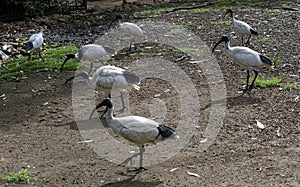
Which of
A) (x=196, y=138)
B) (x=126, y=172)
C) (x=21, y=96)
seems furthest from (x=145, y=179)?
(x=21, y=96)

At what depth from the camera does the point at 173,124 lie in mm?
8016

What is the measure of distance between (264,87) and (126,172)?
4033 mm

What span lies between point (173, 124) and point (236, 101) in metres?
1.46

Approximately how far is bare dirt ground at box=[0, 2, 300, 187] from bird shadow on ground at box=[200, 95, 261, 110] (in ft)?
0.05

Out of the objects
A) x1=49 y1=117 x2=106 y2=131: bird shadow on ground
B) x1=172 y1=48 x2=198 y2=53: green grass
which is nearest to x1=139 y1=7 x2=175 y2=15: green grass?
x1=172 y1=48 x2=198 y2=53: green grass

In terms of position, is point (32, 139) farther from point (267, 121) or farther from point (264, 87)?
point (264, 87)

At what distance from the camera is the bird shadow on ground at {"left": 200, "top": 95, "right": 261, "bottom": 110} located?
877 centimetres

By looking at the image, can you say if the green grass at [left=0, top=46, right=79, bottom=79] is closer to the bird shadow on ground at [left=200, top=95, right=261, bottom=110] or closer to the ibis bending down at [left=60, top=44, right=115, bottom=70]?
the ibis bending down at [left=60, top=44, right=115, bottom=70]

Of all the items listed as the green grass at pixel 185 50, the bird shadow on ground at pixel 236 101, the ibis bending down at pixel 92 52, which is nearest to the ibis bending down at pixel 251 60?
the bird shadow on ground at pixel 236 101

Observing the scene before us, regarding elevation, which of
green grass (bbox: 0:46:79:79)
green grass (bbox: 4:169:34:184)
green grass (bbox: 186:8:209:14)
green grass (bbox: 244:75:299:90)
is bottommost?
green grass (bbox: 186:8:209:14)

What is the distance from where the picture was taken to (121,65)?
12062mm

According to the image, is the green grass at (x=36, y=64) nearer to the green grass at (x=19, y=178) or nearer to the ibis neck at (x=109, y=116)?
the ibis neck at (x=109, y=116)

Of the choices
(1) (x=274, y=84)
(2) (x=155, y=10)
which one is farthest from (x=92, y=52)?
(2) (x=155, y=10)

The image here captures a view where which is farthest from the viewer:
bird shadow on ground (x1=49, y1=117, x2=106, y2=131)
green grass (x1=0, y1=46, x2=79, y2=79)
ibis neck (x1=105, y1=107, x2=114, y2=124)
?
green grass (x1=0, y1=46, x2=79, y2=79)
